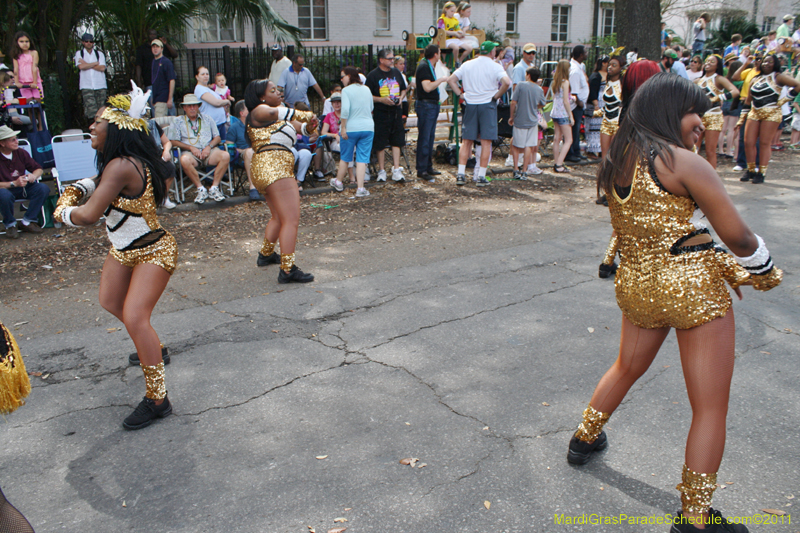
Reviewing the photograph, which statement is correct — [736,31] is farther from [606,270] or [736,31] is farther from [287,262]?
[287,262]

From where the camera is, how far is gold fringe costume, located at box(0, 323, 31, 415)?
94.0 inches

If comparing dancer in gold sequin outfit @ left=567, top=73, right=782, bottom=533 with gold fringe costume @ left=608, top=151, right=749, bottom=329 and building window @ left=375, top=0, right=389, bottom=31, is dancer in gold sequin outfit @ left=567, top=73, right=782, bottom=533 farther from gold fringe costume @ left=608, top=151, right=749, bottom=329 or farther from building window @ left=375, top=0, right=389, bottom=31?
building window @ left=375, top=0, right=389, bottom=31

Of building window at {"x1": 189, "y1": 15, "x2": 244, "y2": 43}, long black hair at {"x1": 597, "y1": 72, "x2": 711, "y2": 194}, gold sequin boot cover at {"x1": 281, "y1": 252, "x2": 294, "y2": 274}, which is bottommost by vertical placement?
gold sequin boot cover at {"x1": 281, "y1": 252, "x2": 294, "y2": 274}

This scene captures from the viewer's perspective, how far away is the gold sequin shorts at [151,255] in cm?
370

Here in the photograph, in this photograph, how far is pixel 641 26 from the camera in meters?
15.0

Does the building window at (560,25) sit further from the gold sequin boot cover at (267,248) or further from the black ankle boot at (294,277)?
the black ankle boot at (294,277)

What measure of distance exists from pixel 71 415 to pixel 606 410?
305 centimetres

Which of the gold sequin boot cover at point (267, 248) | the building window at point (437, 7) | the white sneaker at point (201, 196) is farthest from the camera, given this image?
the building window at point (437, 7)

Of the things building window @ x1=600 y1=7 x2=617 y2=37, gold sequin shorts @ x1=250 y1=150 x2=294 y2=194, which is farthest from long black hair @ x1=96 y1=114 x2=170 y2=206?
building window @ x1=600 y1=7 x2=617 y2=37

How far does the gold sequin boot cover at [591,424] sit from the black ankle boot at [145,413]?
234 centimetres

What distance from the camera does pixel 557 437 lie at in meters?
3.45

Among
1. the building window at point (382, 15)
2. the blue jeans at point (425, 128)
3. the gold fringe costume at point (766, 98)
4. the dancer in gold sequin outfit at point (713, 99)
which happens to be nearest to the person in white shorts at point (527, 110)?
the blue jeans at point (425, 128)

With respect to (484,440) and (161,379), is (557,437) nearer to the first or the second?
(484,440)

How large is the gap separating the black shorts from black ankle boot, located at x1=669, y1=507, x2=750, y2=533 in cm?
878
